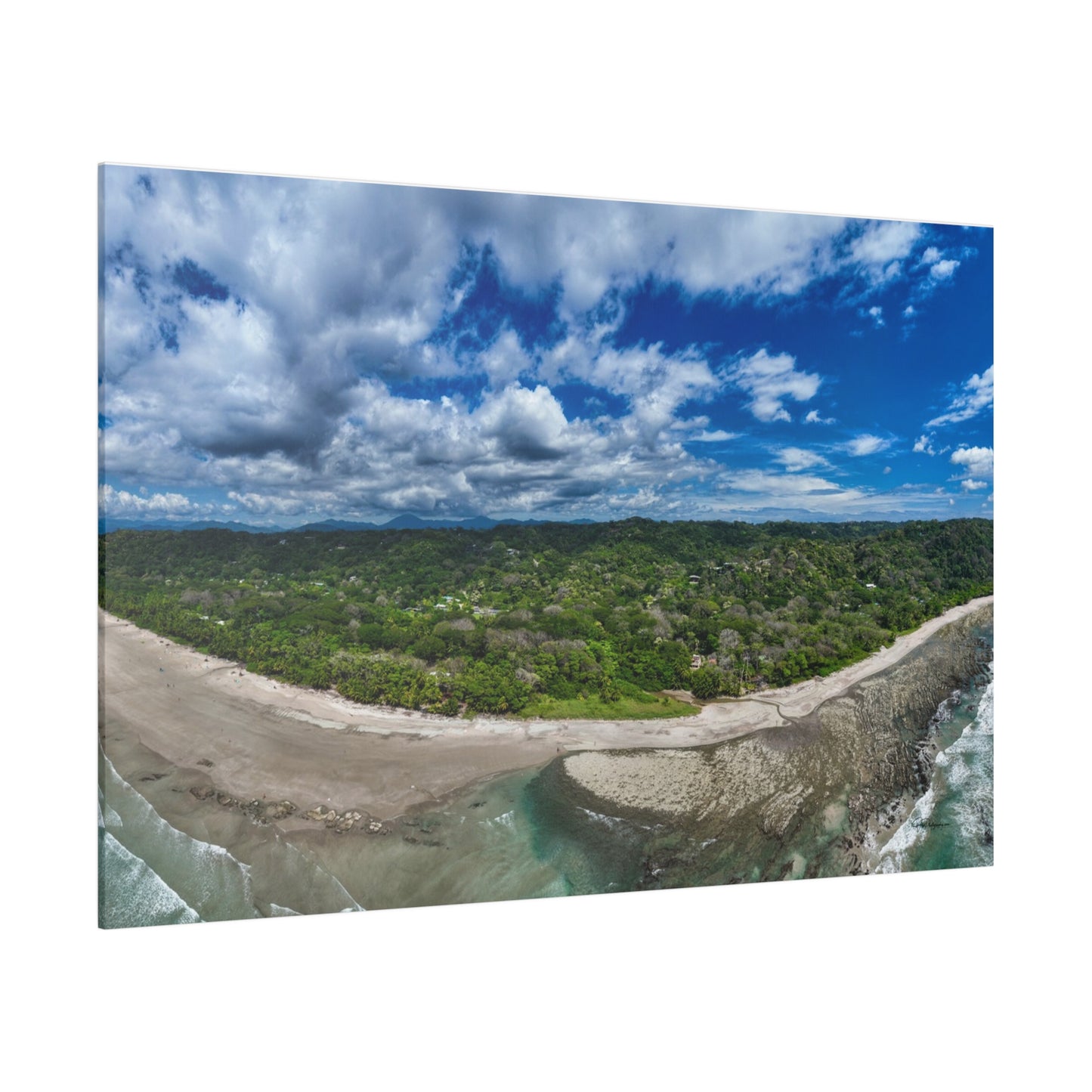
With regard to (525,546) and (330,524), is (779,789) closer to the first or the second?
(525,546)

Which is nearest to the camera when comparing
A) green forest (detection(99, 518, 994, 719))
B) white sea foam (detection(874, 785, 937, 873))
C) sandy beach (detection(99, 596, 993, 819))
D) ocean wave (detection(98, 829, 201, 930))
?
ocean wave (detection(98, 829, 201, 930))

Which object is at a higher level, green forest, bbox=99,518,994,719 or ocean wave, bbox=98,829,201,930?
green forest, bbox=99,518,994,719

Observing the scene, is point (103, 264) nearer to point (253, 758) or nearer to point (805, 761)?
point (253, 758)

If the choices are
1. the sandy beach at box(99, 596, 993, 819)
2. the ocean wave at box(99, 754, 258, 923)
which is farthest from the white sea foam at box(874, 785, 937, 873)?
the ocean wave at box(99, 754, 258, 923)

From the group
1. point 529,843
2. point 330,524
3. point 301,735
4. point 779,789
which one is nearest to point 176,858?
point 301,735

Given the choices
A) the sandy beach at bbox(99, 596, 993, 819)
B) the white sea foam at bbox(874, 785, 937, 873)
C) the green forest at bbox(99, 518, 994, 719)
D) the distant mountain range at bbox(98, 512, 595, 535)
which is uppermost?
the distant mountain range at bbox(98, 512, 595, 535)

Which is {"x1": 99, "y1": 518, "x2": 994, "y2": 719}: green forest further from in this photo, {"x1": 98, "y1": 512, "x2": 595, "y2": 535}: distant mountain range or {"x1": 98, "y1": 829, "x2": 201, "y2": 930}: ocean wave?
{"x1": 98, "y1": 829, "x2": 201, "y2": 930}: ocean wave

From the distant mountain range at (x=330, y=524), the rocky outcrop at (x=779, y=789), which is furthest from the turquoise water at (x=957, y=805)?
the distant mountain range at (x=330, y=524)
